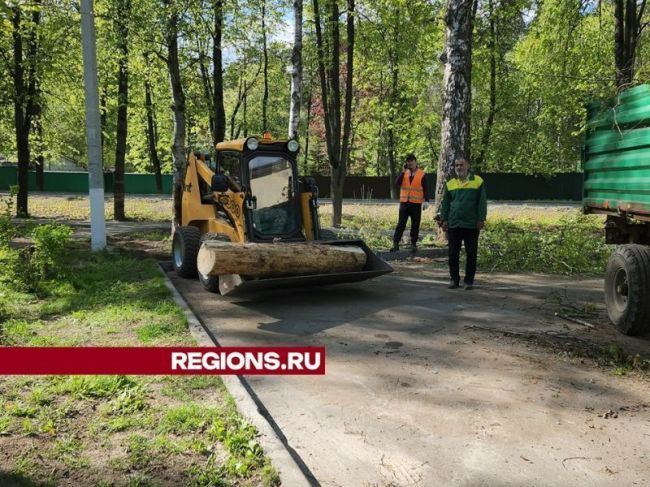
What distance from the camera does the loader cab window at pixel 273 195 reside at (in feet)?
26.9

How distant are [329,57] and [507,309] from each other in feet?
40.8

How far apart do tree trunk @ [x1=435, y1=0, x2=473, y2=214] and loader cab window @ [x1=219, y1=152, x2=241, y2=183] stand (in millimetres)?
5084

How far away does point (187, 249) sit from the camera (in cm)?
915

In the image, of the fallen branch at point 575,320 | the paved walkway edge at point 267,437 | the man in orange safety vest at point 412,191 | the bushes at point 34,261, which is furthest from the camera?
the man in orange safety vest at point 412,191

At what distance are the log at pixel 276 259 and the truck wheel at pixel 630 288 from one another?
3155 millimetres

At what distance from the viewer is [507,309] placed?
7.04 m

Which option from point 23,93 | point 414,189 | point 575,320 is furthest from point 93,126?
point 575,320

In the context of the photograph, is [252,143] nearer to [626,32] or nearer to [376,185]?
[626,32]

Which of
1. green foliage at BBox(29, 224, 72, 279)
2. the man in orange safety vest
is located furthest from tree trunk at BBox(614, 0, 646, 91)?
green foliage at BBox(29, 224, 72, 279)

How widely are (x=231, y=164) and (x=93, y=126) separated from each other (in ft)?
14.3

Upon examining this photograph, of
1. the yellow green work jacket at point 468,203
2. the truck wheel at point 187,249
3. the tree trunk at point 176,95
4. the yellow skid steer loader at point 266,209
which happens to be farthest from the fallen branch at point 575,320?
the tree trunk at point 176,95

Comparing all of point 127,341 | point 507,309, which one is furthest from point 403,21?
point 127,341

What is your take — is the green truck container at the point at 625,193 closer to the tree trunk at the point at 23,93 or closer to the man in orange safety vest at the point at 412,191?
the man in orange safety vest at the point at 412,191

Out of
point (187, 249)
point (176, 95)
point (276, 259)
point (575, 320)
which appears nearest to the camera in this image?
point (575, 320)
